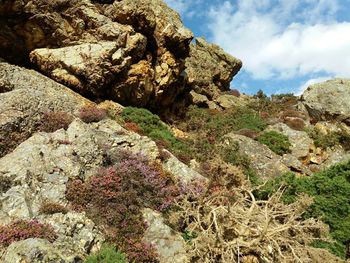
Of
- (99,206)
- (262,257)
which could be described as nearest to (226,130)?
(99,206)

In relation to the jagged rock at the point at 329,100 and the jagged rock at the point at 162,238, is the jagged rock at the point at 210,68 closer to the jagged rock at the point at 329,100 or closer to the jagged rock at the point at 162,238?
the jagged rock at the point at 329,100

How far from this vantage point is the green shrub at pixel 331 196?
13.5 metres

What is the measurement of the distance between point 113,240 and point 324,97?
26579mm

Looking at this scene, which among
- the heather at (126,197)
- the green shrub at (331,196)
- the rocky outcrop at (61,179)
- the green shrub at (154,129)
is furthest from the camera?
the green shrub at (154,129)

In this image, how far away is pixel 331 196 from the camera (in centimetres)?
1455

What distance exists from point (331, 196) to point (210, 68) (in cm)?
3009

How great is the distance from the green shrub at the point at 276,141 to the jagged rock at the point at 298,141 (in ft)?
2.43

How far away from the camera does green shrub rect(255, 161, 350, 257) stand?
1353cm

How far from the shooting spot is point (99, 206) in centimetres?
1259

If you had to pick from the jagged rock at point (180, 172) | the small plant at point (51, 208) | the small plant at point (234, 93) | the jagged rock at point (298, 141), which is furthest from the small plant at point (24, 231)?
the small plant at point (234, 93)

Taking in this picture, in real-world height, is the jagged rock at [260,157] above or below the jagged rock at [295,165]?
below

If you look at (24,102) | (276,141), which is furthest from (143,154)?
(276,141)

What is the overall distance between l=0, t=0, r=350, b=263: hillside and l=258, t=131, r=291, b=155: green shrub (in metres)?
0.10

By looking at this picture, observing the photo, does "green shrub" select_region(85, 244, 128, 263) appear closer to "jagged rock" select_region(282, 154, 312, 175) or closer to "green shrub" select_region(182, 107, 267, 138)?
"jagged rock" select_region(282, 154, 312, 175)
